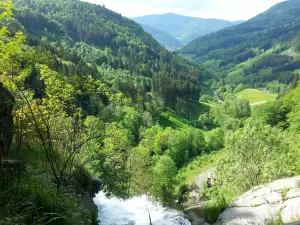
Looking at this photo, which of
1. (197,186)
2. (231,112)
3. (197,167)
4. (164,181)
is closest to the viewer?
(164,181)

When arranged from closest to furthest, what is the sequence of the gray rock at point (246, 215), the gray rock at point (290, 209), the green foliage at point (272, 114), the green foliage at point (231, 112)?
the gray rock at point (290, 209) < the gray rock at point (246, 215) < the green foliage at point (272, 114) < the green foliage at point (231, 112)

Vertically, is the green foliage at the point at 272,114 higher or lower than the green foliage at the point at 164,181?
higher

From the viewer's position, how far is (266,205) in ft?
47.8

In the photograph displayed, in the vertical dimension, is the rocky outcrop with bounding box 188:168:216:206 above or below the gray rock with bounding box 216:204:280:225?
below

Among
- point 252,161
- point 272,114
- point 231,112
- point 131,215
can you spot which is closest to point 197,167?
point 272,114

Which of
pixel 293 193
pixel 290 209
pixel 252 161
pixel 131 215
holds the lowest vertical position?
pixel 131 215

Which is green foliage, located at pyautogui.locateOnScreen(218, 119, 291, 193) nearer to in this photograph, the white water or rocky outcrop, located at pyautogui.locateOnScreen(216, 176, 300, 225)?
the white water

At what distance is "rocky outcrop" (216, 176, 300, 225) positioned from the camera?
12.7m

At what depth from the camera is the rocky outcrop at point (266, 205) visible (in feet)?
41.6

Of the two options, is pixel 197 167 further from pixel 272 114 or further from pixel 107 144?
pixel 107 144

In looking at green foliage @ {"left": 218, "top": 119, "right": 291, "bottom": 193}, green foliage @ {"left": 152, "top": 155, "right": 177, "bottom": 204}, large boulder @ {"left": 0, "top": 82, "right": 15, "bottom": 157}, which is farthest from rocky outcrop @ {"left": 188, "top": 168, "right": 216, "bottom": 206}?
large boulder @ {"left": 0, "top": 82, "right": 15, "bottom": 157}

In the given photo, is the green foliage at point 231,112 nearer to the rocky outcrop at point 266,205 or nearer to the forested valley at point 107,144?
the forested valley at point 107,144

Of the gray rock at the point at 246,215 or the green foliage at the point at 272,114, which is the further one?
the green foliage at the point at 272,114

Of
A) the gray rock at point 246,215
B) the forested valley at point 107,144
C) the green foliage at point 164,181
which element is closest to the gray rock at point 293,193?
the gray rock at point 246,215
